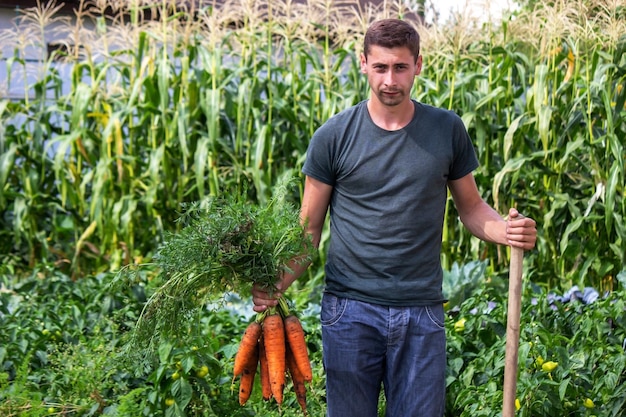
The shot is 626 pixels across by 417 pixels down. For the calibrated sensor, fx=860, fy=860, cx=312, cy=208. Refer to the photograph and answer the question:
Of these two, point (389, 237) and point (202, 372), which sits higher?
point (389, 237)

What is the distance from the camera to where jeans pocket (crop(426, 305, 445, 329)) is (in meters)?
2.58

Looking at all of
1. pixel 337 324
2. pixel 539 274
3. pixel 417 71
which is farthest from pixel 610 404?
pixel 539 274

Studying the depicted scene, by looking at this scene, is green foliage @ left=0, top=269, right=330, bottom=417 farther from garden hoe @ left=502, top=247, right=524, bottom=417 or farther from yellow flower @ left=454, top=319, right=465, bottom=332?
garden hoe @ left=502, top=247, right=524, bottom=417

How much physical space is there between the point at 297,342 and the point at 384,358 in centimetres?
28

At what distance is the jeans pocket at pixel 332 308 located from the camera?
2.63m

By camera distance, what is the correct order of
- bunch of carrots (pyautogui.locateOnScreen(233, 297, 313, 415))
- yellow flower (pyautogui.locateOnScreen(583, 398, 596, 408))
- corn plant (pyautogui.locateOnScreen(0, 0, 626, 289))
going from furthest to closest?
corn plant (pyautogui.locateOnScreen(0, 0, 626, 289))
yellow flower (pyautogui.locateOnScreen(583, 398, 596, 408))
bunch of carrots (pyautogui.locateOnScreen(233, 297, 313, 415))

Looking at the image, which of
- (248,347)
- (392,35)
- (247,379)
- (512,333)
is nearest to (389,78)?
(392,35)

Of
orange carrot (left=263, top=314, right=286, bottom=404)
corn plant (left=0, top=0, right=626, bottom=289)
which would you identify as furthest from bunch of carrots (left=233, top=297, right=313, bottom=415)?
corn plant (left=0, top=0, right=626, bottom=289)

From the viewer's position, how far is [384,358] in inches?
104

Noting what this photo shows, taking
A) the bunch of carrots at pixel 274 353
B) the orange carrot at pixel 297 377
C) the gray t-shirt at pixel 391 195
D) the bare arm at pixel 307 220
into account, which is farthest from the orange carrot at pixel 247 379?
the gray t-shirt at pixel 391 195

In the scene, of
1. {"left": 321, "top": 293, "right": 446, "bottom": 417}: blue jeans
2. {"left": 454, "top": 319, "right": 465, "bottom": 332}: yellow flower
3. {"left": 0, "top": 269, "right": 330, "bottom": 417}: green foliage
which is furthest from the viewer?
{"left": 454, "top": 319, "right": 465, "bottom": 332}: yellow flower

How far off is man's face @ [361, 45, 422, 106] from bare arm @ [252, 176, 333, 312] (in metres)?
0.35

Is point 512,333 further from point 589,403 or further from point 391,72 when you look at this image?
point 391,72

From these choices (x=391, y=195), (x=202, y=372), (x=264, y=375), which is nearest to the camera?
(x=391, y=195)
